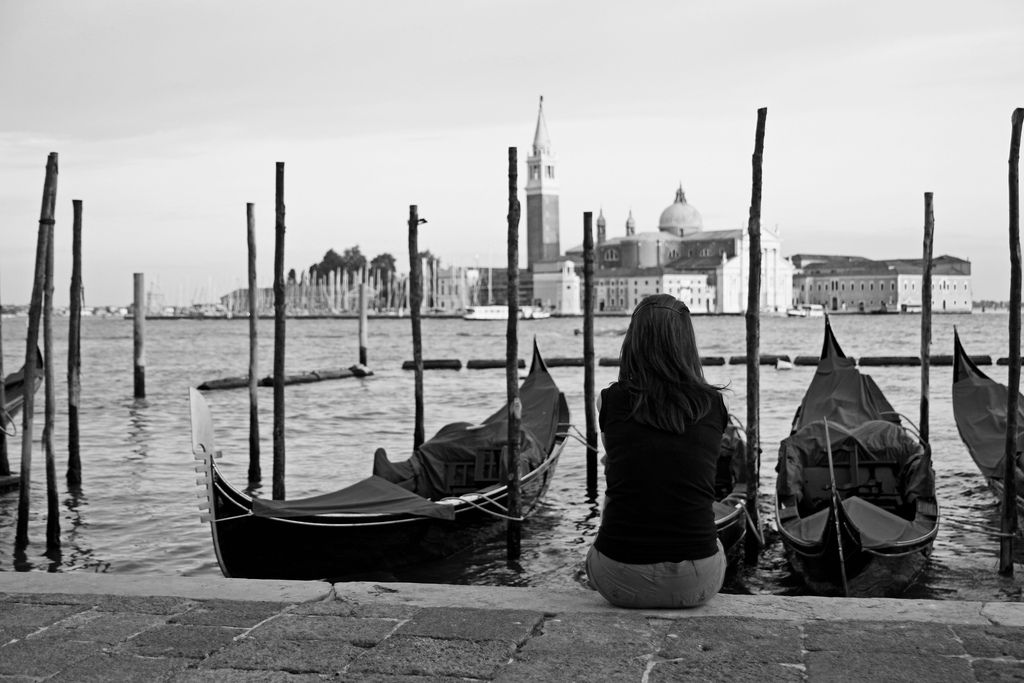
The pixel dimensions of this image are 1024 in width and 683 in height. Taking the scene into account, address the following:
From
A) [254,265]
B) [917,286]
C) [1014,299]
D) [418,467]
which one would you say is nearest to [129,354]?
[254,265]

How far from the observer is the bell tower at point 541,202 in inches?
3319

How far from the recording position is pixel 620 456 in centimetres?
282

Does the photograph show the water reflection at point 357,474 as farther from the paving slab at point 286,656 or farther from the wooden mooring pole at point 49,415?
the paving slab at point 286,656

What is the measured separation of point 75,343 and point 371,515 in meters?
3.69

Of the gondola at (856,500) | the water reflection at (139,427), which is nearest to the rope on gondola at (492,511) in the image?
the gondola at (856,500)

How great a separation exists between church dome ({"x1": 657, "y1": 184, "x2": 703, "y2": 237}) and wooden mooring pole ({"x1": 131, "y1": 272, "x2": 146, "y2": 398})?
7546 cm

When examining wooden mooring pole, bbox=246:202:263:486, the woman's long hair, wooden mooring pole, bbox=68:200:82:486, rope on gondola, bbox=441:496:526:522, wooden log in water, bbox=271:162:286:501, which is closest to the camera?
the woman's long hair

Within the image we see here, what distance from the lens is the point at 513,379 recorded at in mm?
5426

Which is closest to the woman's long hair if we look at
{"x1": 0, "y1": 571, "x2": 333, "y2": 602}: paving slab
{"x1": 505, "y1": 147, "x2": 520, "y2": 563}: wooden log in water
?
{"x1": 0, "y1": 571, "x2": 333, "y2": 602}: paving slab

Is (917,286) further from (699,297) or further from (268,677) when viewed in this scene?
(268,677)

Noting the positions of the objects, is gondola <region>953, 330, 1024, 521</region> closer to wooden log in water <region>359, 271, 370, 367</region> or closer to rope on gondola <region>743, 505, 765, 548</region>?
rope on gondola <region>743, 505, 765, 548</region>

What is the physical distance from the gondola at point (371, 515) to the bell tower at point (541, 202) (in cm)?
7879

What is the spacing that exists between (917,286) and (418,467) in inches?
3625

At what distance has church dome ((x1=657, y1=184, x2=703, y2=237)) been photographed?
90.0 m
